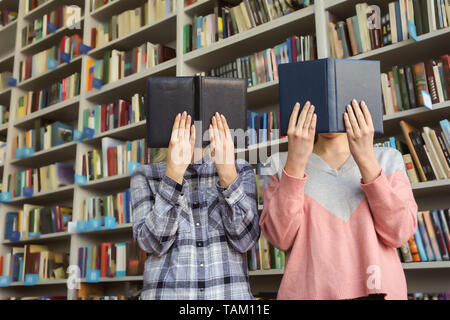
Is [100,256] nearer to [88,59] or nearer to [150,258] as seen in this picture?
[88,59]

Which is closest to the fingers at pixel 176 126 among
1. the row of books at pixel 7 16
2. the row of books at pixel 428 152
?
the row of books at pixel 428 152

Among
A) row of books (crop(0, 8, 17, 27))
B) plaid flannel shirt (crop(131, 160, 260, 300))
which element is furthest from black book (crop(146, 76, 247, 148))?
row of books (crop(0, 8, 17, 27))

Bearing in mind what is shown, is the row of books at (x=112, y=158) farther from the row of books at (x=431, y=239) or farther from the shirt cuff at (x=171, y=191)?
the shirt cuff at (x=171, y=191)

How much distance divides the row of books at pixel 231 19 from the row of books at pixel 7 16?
2.30 meters

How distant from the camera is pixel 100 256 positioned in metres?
3.04

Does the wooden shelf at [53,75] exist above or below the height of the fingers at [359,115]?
above

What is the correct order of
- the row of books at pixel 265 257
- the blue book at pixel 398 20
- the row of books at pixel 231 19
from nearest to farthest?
the blue book at pixel 398 20 < the row of books at pixel 265 257 < the row of books at pixel 231 19

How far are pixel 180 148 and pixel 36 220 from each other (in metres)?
2.73

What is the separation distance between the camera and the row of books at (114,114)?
3088 millimetres

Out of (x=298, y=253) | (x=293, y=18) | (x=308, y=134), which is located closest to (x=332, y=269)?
(x=298, y=253)

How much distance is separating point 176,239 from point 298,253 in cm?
32

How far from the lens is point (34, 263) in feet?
11.3

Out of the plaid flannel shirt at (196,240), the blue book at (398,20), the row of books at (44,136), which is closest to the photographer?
the plaid flannel shirt at (196,240)

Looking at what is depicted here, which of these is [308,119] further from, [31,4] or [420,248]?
[31,4]
